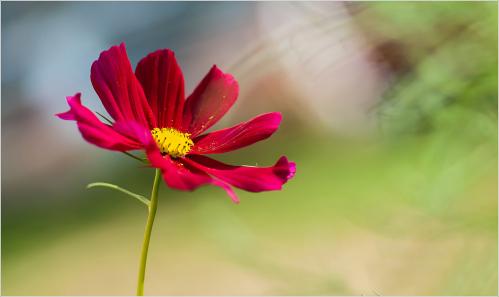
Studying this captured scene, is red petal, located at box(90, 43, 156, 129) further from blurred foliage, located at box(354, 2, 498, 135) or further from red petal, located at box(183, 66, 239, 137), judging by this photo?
blurred foliage, located at box(354, 2, 498, 135)

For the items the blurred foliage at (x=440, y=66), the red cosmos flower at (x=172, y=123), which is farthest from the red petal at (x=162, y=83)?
the blurred foliage at (x=440, y=66)

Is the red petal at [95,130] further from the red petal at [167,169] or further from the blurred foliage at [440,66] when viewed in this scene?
the blurred foliage at [440,66]

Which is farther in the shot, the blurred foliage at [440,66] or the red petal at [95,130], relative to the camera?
the blurred foliage at [440,66]

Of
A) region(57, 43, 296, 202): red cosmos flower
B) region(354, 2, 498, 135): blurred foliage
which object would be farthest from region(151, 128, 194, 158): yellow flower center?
region(354, 2, 498, 135): blurred foliage

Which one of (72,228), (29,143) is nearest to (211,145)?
(72,228)

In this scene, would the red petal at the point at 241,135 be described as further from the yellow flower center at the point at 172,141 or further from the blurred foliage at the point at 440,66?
the blurred foliage at the point at 440,66

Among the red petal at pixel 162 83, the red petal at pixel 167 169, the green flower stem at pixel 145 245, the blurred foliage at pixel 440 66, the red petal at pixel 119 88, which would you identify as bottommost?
the green flower stem at pixel 145 245

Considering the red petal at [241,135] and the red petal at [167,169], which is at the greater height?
the red petal at [241,135]
